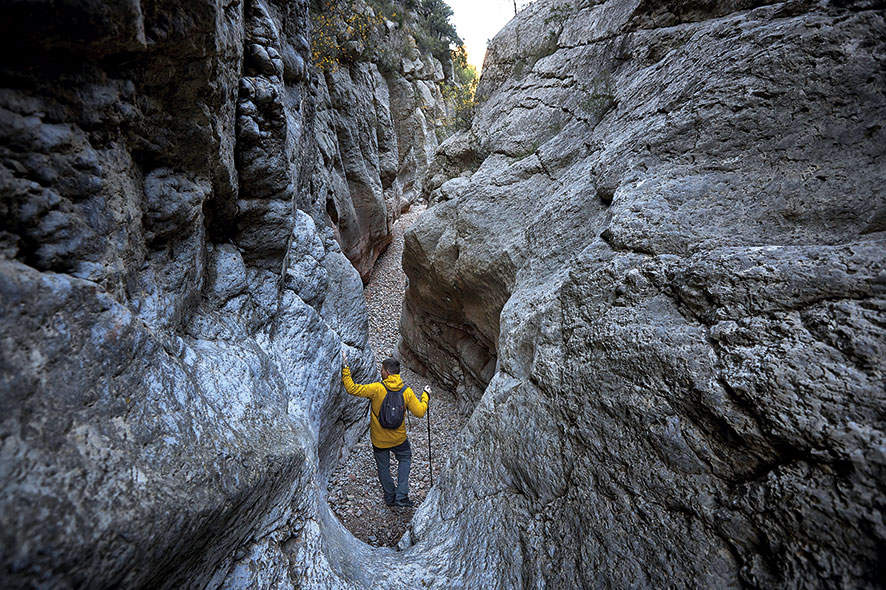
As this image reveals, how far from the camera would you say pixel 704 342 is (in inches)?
97.7

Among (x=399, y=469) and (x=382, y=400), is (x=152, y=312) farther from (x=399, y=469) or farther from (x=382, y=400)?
(x=399, y=469)

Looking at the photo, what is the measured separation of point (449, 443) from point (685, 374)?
17.2ft

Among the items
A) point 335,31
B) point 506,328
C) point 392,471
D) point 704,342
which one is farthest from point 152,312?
point 335,31

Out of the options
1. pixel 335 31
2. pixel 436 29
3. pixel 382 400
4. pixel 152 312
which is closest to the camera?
pixel 152 312

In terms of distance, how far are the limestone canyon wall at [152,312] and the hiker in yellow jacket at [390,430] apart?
710mm

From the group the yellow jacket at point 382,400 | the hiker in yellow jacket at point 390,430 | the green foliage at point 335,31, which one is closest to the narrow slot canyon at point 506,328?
the hiker in yellow jacket at point 390,430

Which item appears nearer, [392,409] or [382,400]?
[392,409]

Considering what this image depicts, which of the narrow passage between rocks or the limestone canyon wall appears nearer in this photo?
the limestone canyon wall

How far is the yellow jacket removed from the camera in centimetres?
506

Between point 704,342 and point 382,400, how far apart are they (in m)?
3.98

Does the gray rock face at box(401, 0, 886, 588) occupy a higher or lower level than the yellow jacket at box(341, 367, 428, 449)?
higher

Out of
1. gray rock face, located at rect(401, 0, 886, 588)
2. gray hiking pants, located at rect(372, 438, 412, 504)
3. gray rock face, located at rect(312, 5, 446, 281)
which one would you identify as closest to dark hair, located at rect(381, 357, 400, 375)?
gray hiking pants, located at rect(372, 438, 412, 504)

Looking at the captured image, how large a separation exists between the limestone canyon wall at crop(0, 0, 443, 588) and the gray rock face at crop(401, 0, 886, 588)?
2.13m

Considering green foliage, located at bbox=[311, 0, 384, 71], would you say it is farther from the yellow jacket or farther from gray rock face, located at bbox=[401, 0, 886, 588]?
→ gray rock face, located at bbox=[401, 0, 886, 588]
